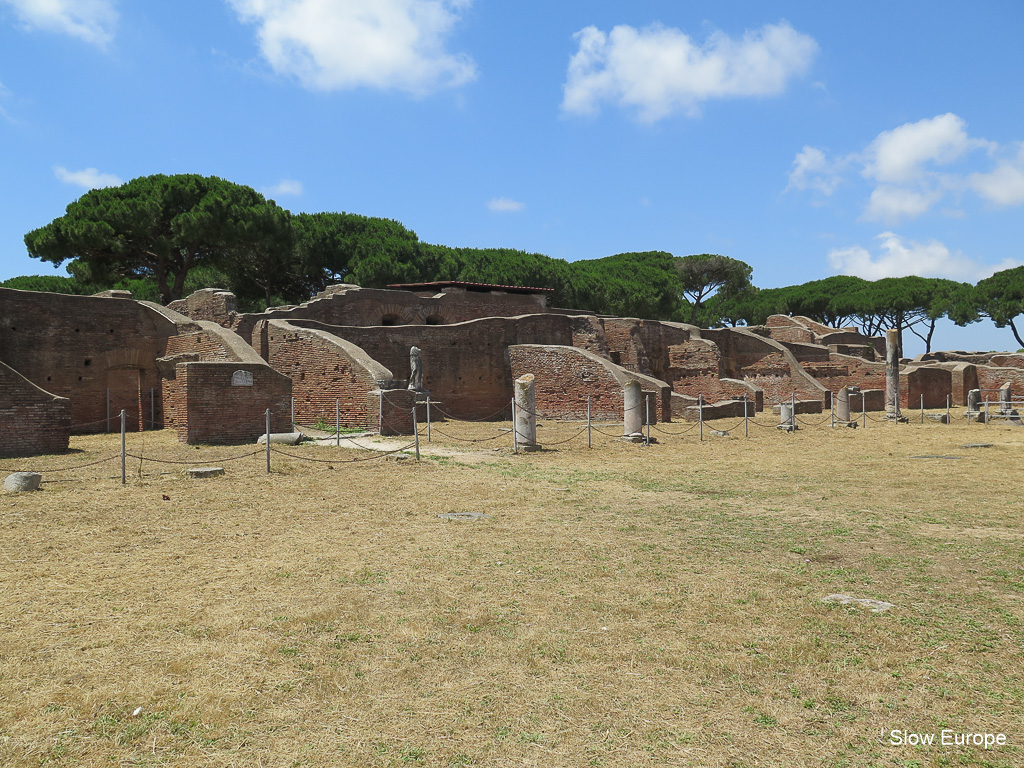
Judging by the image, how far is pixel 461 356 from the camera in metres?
22.5

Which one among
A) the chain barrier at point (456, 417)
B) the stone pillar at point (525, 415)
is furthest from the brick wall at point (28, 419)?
the chain barrier at point (456, 417)

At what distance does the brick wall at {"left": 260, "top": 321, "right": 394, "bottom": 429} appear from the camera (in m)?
17.2

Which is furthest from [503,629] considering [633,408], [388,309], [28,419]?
[388,309]

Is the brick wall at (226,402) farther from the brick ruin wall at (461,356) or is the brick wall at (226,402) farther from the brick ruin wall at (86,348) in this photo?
the brick ruin wall at (461,356)

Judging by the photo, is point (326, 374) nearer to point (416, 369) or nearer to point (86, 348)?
point (416, 369)

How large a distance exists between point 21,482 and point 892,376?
25644 mm

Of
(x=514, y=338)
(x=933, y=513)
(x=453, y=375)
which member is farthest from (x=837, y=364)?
(x=933, y=513)

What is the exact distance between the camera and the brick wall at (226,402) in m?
13.5

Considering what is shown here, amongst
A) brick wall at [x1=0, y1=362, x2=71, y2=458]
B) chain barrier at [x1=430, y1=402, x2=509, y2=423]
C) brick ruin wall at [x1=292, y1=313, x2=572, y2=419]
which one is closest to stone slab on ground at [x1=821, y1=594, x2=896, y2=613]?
brick wall at [x1=0, y1=362, x2=71, y2=458]

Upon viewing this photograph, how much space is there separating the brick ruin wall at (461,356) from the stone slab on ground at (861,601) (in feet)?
56.8

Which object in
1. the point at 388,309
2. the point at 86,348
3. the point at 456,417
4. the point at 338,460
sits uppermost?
the point at 388,309

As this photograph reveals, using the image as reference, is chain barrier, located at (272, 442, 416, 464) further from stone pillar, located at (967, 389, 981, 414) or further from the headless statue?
stone pillar, located at (967, 389, 981, 414)

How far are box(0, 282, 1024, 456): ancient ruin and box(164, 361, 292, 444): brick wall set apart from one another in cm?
3

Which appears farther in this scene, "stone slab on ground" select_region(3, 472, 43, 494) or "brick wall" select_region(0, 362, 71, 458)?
"brick wall" select_region(0, 362, 71, 458)
